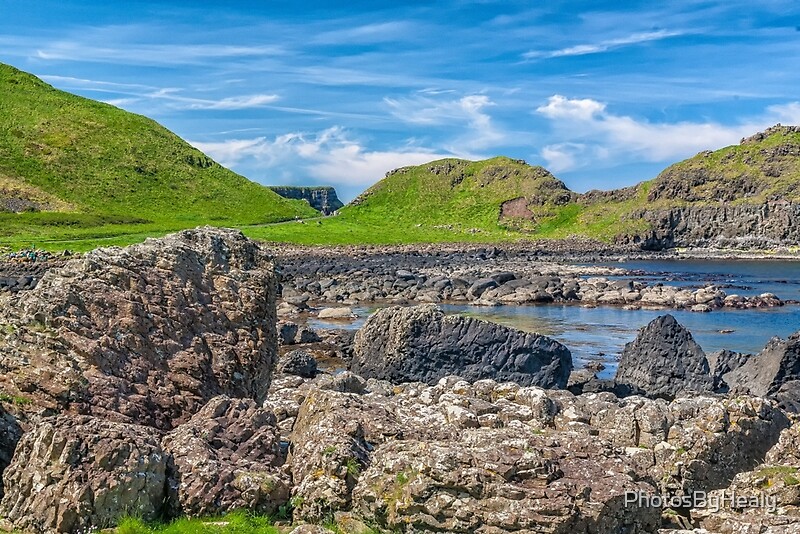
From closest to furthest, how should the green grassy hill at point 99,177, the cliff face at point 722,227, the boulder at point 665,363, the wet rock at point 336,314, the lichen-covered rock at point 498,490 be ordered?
the lichen-covered rock at point 498,490 < the boulder at point 665,363 < the wet rock at point 336,314 < the green grassy hill at point 99,177 < the cliff face at point 722,227

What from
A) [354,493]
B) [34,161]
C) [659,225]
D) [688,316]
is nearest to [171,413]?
[354,493]

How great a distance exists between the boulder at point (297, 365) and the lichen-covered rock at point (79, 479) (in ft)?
56.9

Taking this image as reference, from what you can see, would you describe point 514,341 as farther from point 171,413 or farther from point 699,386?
point 171,413

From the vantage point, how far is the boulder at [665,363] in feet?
88.6

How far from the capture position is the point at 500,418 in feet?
43.7

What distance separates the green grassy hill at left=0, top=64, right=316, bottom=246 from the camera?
126 m

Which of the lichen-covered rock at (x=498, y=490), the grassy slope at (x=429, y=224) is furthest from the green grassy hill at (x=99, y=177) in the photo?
the lichen-covered rock at (x=498, y=490)

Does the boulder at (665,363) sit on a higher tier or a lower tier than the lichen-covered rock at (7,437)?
lower

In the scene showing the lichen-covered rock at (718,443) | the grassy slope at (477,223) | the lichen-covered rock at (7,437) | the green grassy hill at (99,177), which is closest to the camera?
the lichen-covered rock at (7,437)

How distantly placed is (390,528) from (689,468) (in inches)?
209

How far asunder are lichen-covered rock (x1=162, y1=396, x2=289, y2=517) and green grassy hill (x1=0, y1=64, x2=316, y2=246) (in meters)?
98.3

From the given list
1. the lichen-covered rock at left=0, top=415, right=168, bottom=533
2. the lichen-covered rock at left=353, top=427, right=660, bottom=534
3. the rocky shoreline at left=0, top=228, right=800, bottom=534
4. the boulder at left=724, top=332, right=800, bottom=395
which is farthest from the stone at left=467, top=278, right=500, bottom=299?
the lichen-covered rock at left=0, top=415, right=168, bottom=533

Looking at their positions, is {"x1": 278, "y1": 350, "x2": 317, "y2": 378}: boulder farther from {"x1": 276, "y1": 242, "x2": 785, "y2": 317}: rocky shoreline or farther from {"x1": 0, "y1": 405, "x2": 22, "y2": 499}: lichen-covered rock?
{"x1": 276, "y1": 242, "x2": 785, "y2": 317}: rocky shoreline

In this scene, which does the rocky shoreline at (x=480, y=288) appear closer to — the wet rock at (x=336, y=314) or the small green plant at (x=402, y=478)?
the wet rock at (x=336, y=314)
